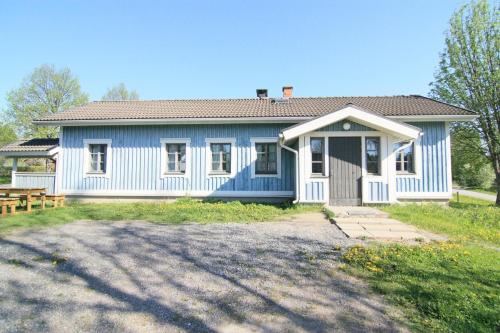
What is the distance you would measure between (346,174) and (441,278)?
21.6 ft

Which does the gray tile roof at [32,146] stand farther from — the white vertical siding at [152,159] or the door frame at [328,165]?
the door frame at [328,165]

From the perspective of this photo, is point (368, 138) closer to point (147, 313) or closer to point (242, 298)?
point (242, 298)

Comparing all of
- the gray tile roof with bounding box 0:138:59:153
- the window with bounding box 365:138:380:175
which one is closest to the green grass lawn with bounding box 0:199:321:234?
the window with bounding box 365:138:380:175

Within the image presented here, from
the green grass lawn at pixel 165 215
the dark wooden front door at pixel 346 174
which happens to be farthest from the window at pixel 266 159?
the dark wooden front door at pixel 346 174

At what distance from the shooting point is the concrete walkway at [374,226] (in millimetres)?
5935

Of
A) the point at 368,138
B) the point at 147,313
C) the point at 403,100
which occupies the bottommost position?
the point at 147,313

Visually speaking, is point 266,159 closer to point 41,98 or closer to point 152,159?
point 152,159

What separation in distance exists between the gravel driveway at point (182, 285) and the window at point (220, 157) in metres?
6.31

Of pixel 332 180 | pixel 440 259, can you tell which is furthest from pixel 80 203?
pixel 440 259

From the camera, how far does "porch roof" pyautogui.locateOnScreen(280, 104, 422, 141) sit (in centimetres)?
959

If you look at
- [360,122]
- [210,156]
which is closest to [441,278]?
[360,122]

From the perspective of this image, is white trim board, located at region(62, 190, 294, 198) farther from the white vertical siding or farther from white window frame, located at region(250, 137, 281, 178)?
white window frame, located at region(250, 137, 281, 178)

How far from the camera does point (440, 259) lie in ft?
14.4

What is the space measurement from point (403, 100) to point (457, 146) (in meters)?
6.52
